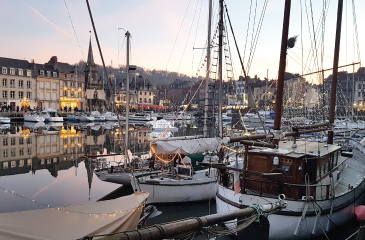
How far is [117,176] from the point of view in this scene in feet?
58.9

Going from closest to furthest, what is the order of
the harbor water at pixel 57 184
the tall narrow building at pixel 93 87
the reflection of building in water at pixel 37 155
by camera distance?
1. the harbor water at pixel 57 184
2. the reflection of building in water at pixel 37 155
3. the tall narrow building at pixel 93 87

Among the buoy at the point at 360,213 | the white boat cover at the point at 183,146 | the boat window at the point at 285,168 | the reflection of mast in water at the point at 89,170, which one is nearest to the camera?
the boat window at the point at 285,168

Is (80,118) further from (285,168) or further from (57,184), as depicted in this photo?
(285,168)

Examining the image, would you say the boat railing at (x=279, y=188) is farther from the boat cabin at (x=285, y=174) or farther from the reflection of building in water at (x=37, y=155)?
the reflection of building in water at (x=37, y=155)

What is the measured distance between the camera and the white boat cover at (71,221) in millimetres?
7430

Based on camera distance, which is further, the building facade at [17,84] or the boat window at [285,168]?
the building facade at [17,84]

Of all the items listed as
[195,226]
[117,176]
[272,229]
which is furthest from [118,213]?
[117,176]

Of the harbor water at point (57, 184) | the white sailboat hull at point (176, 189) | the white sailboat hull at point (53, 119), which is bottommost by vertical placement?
the harbor water at point (57, 184)

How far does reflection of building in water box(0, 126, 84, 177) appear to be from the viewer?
83.2 feet

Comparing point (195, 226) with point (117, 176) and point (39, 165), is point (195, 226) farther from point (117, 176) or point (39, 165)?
point (39, 165)

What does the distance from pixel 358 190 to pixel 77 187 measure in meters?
16.6

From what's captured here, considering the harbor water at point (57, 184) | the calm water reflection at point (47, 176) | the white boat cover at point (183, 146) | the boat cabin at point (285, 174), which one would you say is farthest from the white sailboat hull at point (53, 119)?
the boat cabin at point (285, 174)

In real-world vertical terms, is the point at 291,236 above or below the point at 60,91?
below

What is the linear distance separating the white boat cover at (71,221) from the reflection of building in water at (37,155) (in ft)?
49.9
